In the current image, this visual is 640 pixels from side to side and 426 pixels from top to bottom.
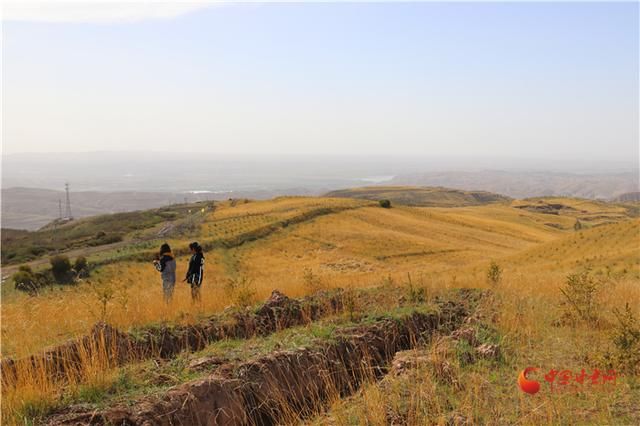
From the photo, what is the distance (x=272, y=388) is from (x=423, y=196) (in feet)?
476

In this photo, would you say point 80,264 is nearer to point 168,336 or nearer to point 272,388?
point 168,336

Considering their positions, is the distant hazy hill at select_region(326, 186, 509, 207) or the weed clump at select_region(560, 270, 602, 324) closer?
the weed clump at select_region(560, 270, 602, 324)

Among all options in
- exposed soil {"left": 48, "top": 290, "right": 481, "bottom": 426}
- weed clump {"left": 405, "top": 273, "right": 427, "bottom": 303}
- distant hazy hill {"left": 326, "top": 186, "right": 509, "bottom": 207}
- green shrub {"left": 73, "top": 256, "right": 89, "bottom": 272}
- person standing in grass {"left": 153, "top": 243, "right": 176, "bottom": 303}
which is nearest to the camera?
exposed soil {"left": 48, "top": 290, "right": 481, "bottom": 426}

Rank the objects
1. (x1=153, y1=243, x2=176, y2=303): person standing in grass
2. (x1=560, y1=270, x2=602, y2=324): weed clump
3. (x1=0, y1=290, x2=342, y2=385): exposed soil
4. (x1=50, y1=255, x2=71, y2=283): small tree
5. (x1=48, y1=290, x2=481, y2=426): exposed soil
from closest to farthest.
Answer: (x1=48, y1=290, x2=481, y2=426): exposed soil → (x1=0, y1=290, x2=342, y2=385): exposed soil → (x1=560, y1=270, x2=602, y2=324): weed clump → (x1=153, y1=243, x2=176, y2=303): person standing in grass → (x1=50, y1=255, x2=71, y2=283): small tree

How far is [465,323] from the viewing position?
7828 mm

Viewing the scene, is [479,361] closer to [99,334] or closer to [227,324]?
[227,324]

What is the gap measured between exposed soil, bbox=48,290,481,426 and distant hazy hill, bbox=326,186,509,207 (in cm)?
12616

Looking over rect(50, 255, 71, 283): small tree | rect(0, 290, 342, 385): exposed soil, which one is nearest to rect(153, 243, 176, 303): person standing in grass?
rect(0, 290, 342, 385): exposed soil

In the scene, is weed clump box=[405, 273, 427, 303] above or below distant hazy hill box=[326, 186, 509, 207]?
above

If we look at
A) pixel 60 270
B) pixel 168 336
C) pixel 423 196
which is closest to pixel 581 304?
pixel 168 336

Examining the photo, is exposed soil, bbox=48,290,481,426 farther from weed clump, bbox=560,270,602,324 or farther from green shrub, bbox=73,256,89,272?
green shrub, bbox=73,256,89,272

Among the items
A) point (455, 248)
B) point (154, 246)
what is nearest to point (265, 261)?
point (154, 246)

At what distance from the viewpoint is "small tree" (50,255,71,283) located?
25984 millimetres

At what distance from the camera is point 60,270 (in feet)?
86.3
